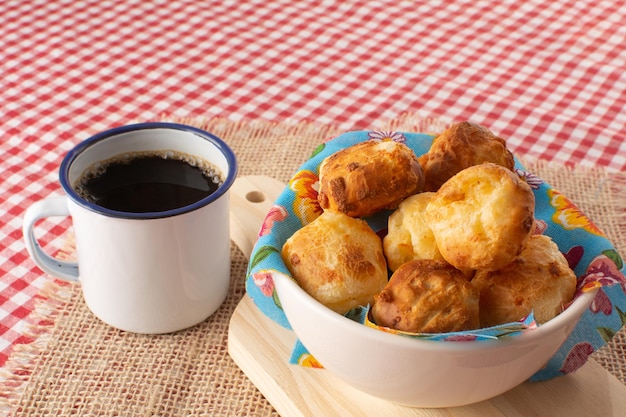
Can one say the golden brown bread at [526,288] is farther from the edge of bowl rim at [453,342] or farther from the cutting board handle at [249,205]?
the cutting board handle at [249,205]

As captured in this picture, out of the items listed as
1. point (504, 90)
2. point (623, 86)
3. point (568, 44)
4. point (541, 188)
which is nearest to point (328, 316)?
point (541, 188)

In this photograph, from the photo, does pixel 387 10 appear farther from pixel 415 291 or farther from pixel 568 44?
pixel 415 291

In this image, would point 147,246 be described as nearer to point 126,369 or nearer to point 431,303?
point 126,369

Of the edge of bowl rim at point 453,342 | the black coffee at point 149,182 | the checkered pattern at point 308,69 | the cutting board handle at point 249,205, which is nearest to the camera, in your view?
the edge of bowl rim at point 453,342

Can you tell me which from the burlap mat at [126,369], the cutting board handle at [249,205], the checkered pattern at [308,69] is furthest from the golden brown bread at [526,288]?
the checkered pattern at [308,69]

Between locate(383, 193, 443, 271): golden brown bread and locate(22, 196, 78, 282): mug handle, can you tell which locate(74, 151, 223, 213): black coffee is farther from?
locate(383, 193, 443, 271): golden brown bread

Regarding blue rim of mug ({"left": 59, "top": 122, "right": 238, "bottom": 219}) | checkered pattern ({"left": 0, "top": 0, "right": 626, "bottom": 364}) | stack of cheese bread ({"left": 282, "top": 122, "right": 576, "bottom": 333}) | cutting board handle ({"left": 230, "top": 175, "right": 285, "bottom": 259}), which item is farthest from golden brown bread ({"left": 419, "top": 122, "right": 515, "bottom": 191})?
checkered pattern ({"left": 0, "top": 0, "right": 626, "bottom": 364})

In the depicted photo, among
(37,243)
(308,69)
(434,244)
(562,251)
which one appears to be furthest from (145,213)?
(308,69)
